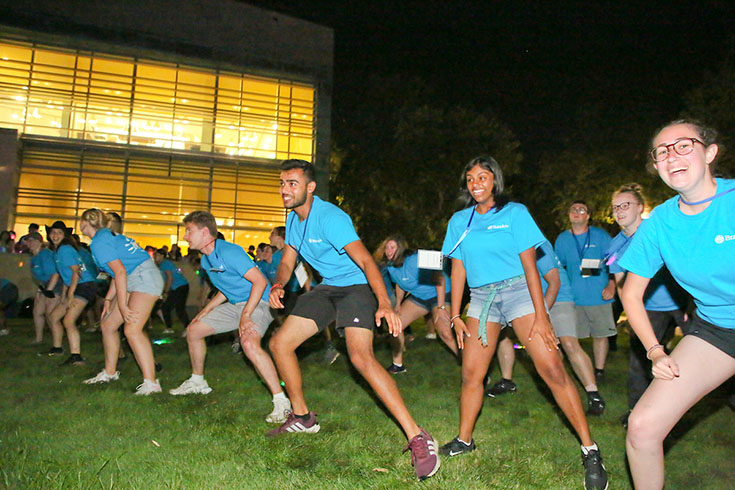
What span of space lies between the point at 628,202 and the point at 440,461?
307 cm

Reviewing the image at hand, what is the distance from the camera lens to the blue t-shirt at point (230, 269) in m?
5.73

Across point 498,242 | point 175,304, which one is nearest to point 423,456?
point 498,242

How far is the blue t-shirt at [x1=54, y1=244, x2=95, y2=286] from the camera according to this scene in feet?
27.6

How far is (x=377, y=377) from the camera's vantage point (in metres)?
4.08

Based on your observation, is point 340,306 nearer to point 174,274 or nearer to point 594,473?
point 594,473

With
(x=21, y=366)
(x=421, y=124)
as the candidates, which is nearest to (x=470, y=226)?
(x=21, y=366)

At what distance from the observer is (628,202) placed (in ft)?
17.9

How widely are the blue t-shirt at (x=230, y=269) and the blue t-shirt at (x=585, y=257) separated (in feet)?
11.7

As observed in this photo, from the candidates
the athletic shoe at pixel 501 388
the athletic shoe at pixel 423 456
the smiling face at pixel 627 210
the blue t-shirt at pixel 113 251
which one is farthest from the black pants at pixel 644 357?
the blue t-shirt at pixel 113 251

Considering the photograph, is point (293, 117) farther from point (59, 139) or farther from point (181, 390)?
point (181, 390)

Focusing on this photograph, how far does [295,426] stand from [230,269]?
1.84m

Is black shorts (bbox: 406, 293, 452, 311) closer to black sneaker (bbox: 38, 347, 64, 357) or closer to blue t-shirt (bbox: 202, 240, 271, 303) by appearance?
blue t-shirt (bbox: 202, 240, 271, 303)

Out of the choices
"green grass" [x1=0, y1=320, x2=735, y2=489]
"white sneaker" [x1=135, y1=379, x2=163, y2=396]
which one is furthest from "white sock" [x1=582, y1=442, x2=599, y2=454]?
"white sneaker" [x1=135, y1=379, x2=163, y2=396]

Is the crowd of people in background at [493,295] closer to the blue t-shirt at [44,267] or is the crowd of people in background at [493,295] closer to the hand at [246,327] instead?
the hand at [246,327]
